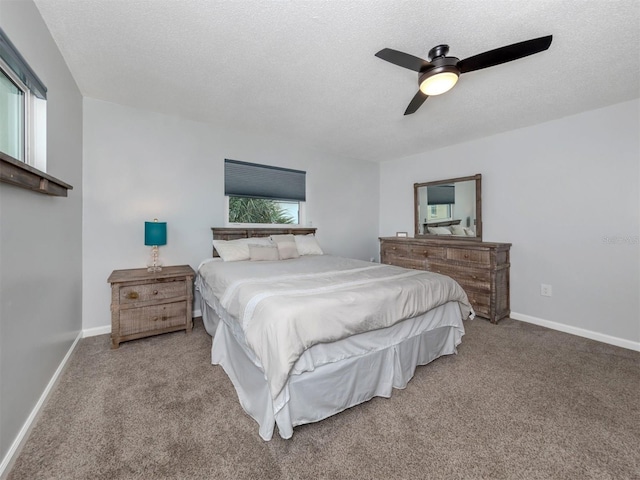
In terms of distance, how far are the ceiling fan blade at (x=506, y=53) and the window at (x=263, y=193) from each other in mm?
2770

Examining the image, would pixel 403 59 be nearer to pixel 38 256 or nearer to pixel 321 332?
pixel 321 332

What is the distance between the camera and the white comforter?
4.65ft

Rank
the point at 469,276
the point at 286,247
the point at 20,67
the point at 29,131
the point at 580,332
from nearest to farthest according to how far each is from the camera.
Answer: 1. the point at 20,67
2. the point at 29,131
3. the point at 580,332
4. the point at 286,247
5. the point at 469,276

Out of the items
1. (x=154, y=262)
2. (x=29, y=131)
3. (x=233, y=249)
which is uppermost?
(x=29, y=131)

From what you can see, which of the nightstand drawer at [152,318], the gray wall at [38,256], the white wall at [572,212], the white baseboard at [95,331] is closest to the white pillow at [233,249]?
the nightstand drawer at [152,318]

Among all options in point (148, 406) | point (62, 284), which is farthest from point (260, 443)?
point (62, 284)

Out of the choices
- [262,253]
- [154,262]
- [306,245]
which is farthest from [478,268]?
[154,262]

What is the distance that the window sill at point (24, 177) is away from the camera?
1.18m

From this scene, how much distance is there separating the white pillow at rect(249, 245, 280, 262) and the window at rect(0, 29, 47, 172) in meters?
1.82

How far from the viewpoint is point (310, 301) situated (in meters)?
1.58

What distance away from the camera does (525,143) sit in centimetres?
333

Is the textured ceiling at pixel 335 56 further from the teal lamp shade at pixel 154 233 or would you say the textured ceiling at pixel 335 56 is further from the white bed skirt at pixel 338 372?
the white bed skirt at pixel 338 372

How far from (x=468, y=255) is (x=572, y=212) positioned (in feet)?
3.77

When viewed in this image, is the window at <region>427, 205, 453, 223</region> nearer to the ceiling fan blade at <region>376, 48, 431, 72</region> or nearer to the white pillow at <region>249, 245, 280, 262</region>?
the white pillow at <region>249, 245, 280, 262</region>
